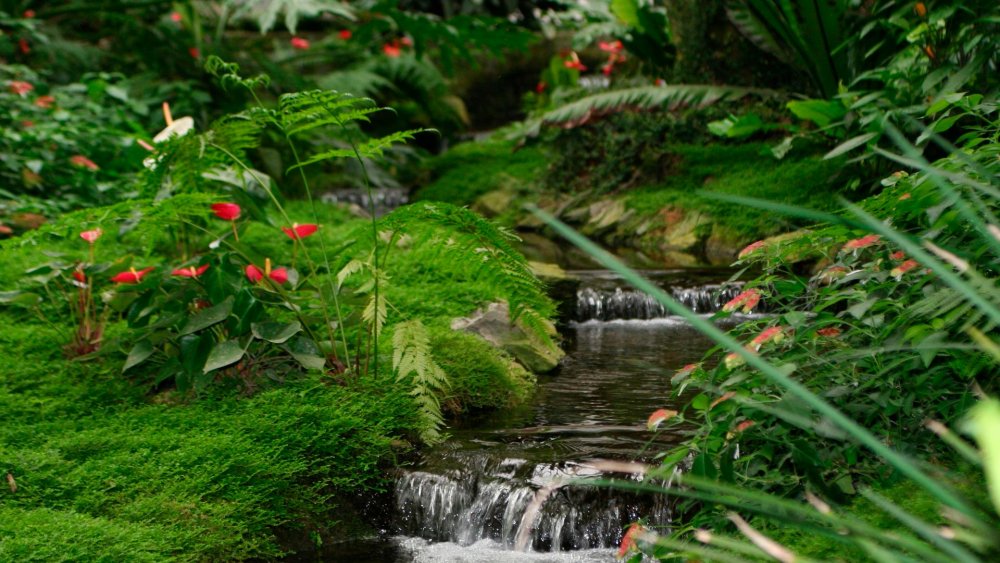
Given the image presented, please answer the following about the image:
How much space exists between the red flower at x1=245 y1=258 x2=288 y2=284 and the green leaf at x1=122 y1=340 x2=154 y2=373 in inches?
21.2

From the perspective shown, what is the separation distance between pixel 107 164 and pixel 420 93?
5337 millimetres

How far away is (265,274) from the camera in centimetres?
421

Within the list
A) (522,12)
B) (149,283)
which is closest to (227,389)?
(149,283)

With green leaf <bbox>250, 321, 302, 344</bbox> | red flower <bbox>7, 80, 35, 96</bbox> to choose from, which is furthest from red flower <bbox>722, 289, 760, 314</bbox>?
red flower <bbox>7, 80, 35, 96</bbox>

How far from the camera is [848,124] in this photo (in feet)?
23.2

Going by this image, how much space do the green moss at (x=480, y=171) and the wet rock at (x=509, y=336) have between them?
16.8 feet

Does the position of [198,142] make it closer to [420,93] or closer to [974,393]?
[974,393]

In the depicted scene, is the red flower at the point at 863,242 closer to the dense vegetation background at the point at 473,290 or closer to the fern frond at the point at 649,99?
the dense vegetation background at the point at 473,290

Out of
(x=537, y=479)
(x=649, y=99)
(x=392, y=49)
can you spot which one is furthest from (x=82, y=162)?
(x=392, y=49)

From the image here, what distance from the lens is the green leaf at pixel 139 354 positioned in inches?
165

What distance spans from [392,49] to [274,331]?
8.99 metres

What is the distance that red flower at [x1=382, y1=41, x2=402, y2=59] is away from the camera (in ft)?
40.4

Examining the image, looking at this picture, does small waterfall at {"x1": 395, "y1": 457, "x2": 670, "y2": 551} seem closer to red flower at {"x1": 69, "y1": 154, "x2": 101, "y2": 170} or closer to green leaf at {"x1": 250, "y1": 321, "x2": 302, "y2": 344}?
green leaf at {"x1": 250, "y1": 321, "x2": 302, "y2": 344}

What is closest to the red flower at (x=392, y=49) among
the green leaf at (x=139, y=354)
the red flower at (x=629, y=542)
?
the green leaf at (x=139, y=354)
